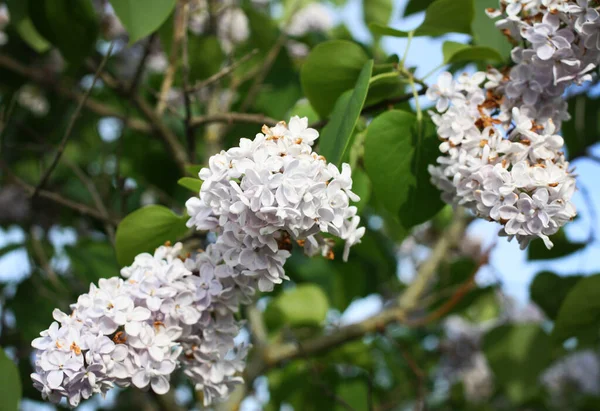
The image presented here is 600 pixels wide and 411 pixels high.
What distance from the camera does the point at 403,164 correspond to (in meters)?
0.83

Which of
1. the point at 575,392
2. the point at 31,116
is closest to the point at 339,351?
the point at 31,116

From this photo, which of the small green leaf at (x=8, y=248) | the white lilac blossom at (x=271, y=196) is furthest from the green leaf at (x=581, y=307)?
the small green leaf at (x=8, y=248)

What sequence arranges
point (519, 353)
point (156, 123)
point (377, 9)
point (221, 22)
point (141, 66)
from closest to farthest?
point (141, 66) → point (156, 123) → point (519, 353) → point (377, 9) → point (221, 22)

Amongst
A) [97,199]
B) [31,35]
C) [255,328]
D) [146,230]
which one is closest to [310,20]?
[31,35]

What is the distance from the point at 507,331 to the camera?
4.87ft

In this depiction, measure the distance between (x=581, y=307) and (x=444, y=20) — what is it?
54 cm

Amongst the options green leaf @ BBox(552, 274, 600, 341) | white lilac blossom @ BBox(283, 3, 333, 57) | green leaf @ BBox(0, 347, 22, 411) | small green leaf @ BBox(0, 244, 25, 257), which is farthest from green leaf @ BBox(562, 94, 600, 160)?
small green leaf @ BBox(0, 244, 25, 257)

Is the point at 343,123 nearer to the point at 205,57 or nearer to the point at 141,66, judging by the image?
the point at 141,66

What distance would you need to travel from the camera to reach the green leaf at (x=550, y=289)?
52.2 inches

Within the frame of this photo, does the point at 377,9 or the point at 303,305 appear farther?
the point at 377,9

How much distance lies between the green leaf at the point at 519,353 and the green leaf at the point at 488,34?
819 millimetres

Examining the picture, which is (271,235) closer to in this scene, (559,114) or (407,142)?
(407,142)

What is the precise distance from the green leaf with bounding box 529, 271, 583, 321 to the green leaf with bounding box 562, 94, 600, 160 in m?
0.32

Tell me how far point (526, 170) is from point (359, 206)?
0.83 feet
